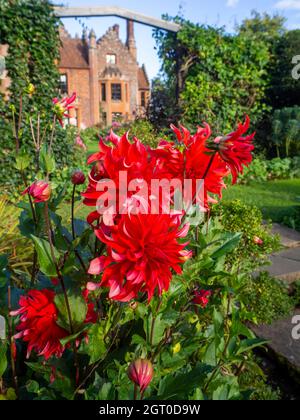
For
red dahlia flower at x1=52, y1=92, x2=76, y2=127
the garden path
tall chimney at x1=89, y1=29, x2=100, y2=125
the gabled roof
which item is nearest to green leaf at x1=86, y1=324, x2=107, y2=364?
red dahlia flower at x1=52, y1=92, x2=76, y2=127

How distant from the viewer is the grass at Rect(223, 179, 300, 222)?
4793 mm

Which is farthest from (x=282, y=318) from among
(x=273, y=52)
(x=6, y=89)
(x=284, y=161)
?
(x=273, y=52)

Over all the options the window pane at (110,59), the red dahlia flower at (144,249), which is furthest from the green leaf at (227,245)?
the window pane at (110,59)

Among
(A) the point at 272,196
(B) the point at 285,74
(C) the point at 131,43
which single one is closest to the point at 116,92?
(C) the point at 131,43

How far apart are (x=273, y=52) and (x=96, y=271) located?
9.22 meters

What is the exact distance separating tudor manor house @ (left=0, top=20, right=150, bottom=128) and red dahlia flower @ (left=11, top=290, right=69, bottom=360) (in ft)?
84.2

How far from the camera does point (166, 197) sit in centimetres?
79

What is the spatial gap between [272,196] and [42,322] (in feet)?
17.8

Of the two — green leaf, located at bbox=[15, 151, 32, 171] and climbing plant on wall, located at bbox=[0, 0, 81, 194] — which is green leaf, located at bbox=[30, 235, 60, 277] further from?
climbing plant on wall, located at bbox=[0, 0, 81, 194]

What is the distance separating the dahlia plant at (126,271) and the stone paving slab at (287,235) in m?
2.65

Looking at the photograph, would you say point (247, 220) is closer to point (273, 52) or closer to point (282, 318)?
point (282, 318)

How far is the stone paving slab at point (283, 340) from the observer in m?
1.97

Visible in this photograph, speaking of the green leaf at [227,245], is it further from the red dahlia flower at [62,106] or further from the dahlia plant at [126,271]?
the red dahlia flower at [62,106]

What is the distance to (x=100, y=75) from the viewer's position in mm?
28875
